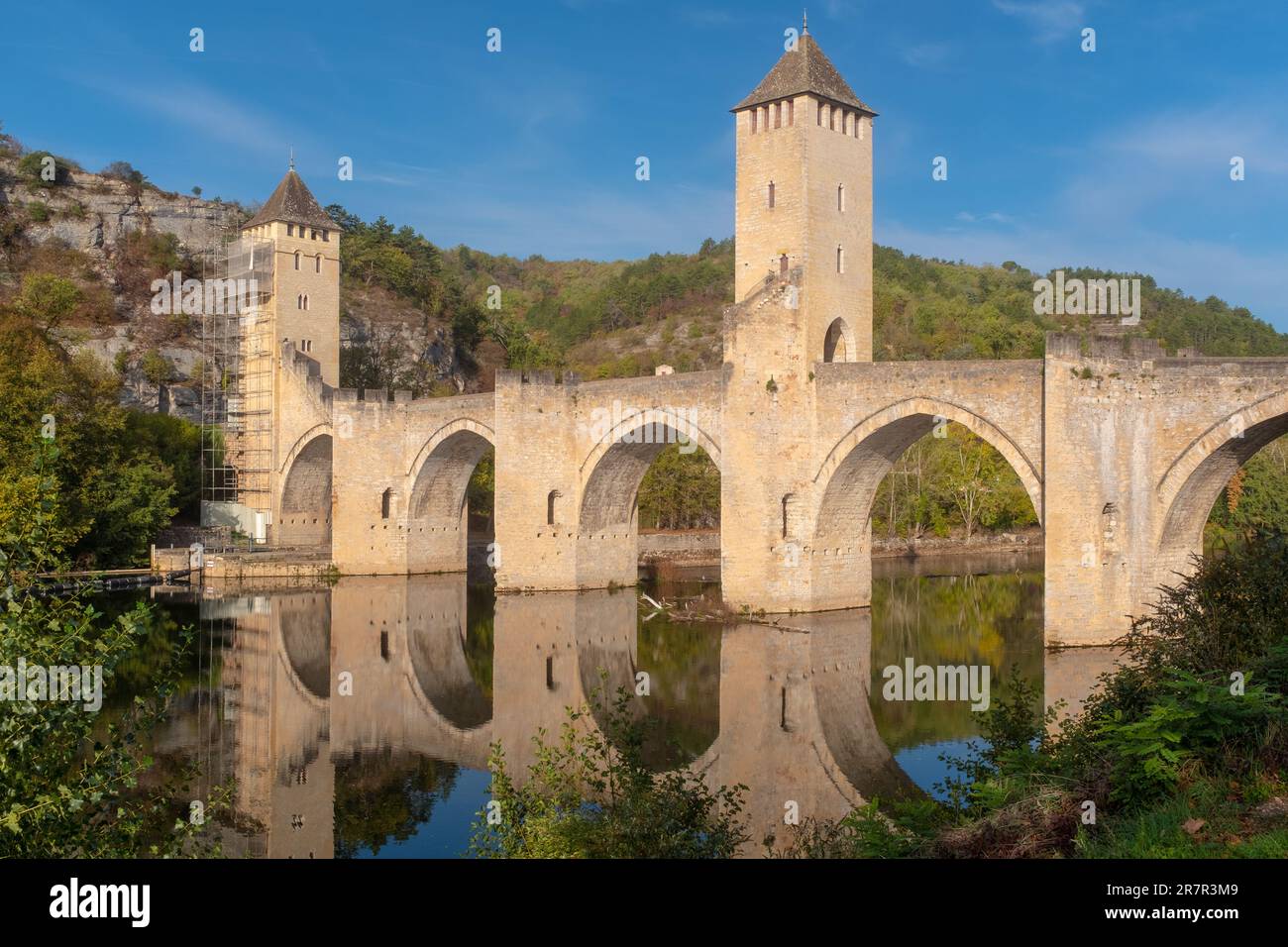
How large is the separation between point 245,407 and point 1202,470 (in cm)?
3023

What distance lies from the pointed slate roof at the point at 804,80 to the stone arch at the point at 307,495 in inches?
734

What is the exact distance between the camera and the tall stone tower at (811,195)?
2348cm

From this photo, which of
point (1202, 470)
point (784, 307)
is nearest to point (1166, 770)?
point (1202, 470)

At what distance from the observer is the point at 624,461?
2823 centimetres

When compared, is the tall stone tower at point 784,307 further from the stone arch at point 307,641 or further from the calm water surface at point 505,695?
the stone arch at point 307,641

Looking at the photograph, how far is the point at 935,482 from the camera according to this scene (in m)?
42.5

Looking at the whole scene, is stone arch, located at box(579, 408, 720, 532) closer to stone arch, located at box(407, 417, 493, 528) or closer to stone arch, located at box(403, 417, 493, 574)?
stone arch, located at box(407, 417, 493, 528)

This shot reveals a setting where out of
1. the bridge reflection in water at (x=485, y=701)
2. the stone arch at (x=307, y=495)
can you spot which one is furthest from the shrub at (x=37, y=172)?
the bridge reflection in water at (x=485, y=701)

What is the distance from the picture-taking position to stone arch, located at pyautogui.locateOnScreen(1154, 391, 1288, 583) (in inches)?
712

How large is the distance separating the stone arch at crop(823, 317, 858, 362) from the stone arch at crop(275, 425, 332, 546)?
58.5ft

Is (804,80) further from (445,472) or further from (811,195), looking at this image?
(445,472)

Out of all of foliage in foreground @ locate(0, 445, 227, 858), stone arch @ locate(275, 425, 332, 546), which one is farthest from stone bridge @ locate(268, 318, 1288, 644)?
foliage in foreground @ locate(0, 445, 227, 858)
